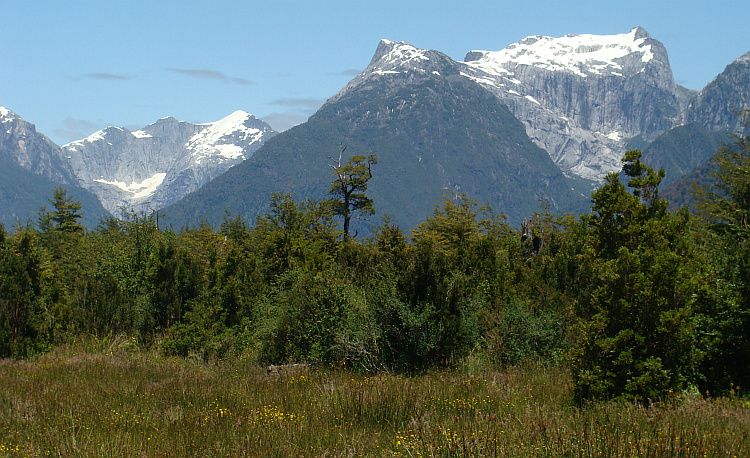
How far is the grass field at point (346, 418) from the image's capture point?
586cm

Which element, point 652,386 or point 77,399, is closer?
point 652,386

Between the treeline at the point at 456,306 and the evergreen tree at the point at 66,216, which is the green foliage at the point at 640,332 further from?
the evergreen tree at the point at 66,216

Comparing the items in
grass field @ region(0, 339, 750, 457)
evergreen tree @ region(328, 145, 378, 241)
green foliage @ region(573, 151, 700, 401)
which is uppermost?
evergreen tree @ region(328, 145, 378, 241)

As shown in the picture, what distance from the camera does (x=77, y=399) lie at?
338 inches

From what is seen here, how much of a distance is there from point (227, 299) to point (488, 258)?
812cm

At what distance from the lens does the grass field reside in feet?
19.2

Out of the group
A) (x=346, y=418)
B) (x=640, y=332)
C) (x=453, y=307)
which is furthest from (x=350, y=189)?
(x=346, y=418)

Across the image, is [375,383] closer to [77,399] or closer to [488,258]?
[77,399]

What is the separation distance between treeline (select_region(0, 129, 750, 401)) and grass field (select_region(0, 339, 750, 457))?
32.8 inches

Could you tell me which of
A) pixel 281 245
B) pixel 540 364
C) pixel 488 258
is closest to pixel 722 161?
pixel 488 258

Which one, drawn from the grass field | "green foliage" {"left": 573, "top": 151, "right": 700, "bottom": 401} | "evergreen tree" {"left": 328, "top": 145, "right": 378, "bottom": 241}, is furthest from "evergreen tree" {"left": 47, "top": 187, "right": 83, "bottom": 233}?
"green foliage" {"left": 573, "top": 151, "right": 700, "bottom": 401}

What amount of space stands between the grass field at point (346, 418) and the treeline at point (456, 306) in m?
0.83

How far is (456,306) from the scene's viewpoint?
11984 mm

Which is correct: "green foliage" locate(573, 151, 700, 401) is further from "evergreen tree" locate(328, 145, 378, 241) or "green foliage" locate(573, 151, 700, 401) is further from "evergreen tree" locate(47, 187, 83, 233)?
"evergreen tree" locate(47, 187, 83, 233)
